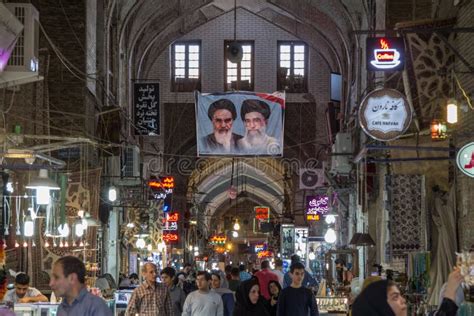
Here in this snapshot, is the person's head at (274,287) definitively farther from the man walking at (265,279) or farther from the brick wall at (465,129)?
the brick wall at (465,129)

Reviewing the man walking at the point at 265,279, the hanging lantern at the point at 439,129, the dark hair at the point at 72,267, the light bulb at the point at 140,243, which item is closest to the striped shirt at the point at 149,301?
the man walking at the point at 265,279

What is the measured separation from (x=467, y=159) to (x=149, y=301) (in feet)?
13.5

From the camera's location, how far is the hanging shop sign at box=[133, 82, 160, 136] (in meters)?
30.7

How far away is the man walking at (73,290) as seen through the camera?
598 cm

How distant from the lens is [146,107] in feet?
102

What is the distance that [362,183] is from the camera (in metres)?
24.9

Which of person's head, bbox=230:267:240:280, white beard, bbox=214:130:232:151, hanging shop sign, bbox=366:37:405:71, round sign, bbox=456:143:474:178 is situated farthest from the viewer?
white beard, bbox=214:130:232:151

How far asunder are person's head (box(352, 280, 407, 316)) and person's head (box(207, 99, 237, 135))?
67.3ft

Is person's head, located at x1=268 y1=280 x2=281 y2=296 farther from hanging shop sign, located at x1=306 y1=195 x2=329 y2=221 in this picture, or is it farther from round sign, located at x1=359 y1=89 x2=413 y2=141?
hanging shop sign, located at x1=306 y1=195 x2=329 y2=221

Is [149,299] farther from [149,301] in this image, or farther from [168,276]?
[168,276]

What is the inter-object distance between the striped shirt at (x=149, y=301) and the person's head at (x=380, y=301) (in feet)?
21.1

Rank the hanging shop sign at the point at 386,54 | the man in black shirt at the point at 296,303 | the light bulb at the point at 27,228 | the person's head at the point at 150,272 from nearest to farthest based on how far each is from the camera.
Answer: the man in black shirt at the point at 296,303
the person's head at the point at 150,272
the light bulb at the point at 27,228
the hanging shop sign at the point at 386,54

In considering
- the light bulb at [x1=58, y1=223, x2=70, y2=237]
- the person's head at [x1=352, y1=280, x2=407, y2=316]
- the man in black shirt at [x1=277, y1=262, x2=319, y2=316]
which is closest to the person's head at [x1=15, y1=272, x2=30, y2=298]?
the man in black shirt at [x1=277, y1=262, x2=319, y2=316]

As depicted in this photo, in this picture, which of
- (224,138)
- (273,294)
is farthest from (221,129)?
(273,294)
